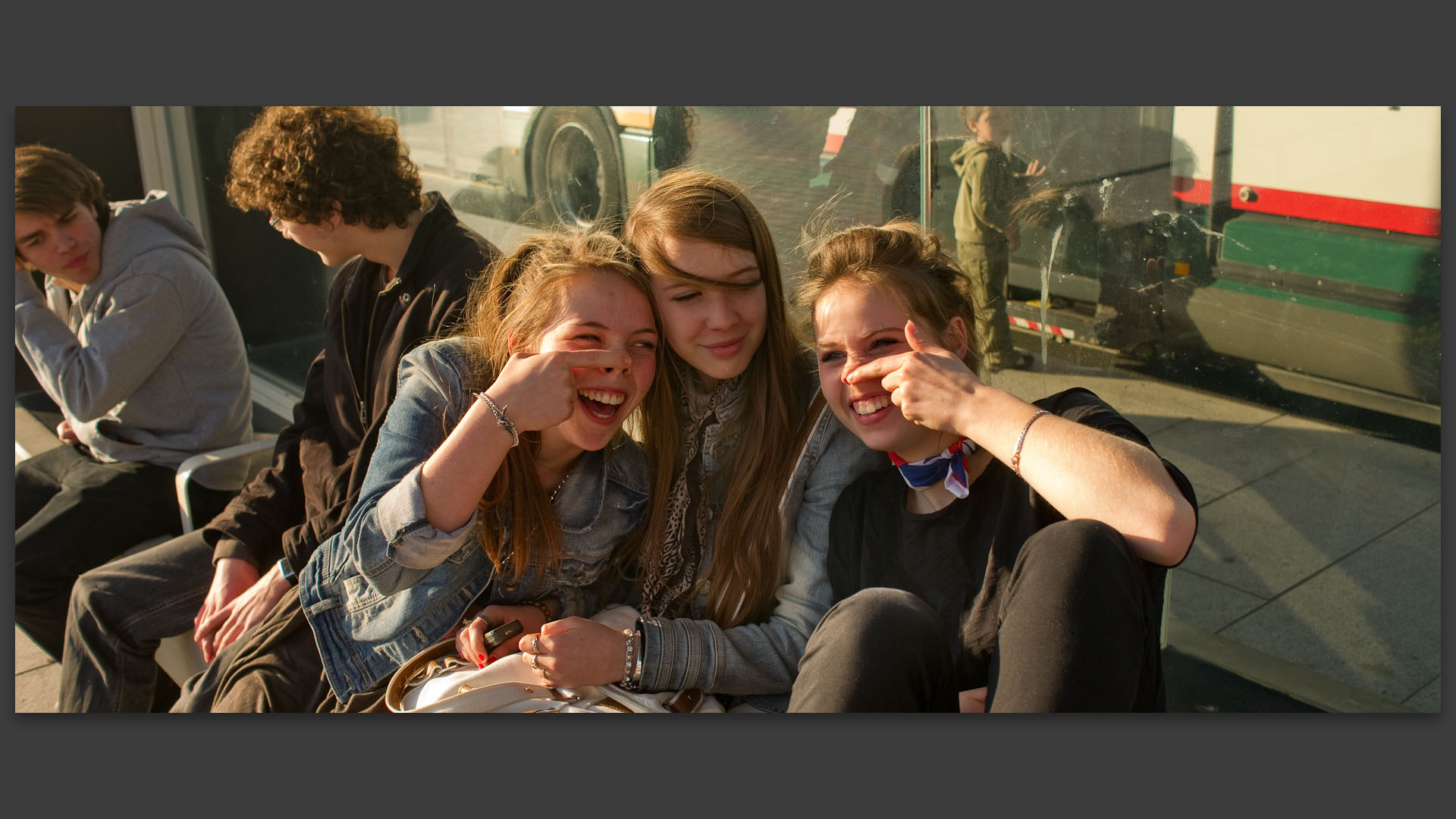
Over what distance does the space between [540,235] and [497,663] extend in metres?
0.88

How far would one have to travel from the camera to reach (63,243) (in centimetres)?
308

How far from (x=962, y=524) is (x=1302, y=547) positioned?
4.17 feet

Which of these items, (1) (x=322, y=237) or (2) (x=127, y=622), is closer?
(2) (x=127, y=622)

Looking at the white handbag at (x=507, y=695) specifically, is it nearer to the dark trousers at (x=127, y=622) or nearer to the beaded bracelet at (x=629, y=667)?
the beaded bracelet at (x=629, y=667)

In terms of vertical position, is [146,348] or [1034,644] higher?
[146,348]

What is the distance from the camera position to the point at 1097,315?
2.71m

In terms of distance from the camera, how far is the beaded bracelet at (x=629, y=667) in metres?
2.05

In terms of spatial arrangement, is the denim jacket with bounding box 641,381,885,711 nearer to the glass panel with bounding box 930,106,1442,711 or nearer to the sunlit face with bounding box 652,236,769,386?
the sunlit face with bounding box 652,236,769,386

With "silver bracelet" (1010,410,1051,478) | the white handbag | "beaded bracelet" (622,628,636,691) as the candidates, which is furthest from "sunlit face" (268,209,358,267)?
"silver bracelet" (1010,410,1051,478)

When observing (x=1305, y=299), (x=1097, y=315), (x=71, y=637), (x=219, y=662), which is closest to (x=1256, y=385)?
(x=1305, y=299)

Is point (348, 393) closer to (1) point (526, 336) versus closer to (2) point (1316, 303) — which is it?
(1) point (526, 336)

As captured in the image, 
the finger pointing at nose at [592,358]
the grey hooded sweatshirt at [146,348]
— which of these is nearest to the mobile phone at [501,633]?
the finger pointing at nose at [592,358]

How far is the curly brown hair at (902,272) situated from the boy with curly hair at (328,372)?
0.88 m

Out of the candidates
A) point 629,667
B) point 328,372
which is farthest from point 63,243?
point 629,667
